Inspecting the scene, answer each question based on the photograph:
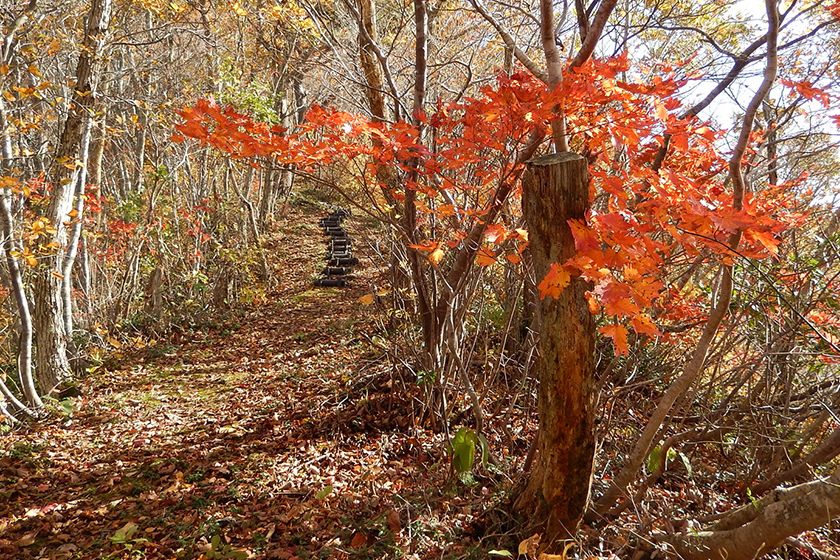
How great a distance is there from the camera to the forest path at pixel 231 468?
10.7 ft

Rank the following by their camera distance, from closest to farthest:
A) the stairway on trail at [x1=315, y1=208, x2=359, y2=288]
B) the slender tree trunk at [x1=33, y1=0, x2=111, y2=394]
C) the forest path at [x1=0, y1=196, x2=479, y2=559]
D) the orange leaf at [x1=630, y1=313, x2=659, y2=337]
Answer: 1. the orange leaf at [x1=630, y1=313, x2=659, y2=337]
2. the forest path at [x1=0, y1=196, x2=479, y2=559]
3. the slender tree trunk at [x1=33, y1=0, x2=111, y2=394]
4. the stairway on trail at [x1=315, y1=208, x2=359, y2=288]

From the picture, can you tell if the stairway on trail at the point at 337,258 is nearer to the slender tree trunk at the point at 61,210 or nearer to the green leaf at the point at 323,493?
the slender tree trunk at the point at 61,210

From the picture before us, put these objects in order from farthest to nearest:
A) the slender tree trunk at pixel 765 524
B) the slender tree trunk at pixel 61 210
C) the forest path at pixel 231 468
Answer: the slender tree trunk at pixel 61 210 < the forest path at pixel 231 468 < the slender tree trunk at pixel 765 524

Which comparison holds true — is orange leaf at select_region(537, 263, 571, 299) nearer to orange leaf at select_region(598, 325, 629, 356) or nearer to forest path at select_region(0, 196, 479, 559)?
orange leaf at select_region(598, 325, 629, 356)

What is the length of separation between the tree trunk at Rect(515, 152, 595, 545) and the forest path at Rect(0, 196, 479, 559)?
0.81 metres

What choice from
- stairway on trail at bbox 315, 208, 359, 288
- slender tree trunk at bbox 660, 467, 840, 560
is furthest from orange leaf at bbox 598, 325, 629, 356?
stairway on trail at bbox 315, 208, 359, 288

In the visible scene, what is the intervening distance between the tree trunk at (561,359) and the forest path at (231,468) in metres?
0.81

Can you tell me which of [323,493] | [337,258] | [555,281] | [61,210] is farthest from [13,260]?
[337,258]

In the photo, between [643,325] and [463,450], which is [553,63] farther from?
[463,450]

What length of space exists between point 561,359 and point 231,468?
326 cm

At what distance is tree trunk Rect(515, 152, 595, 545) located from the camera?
2.34m

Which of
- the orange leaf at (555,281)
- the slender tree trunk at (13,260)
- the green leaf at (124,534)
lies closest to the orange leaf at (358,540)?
the green leaf at (124,534)

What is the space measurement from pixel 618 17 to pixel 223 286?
26.7 ft

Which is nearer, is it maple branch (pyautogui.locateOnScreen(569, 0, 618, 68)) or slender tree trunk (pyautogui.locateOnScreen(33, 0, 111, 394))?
maple branch (pyautogui.locateOnScreen(569, 0, 618, 68))
